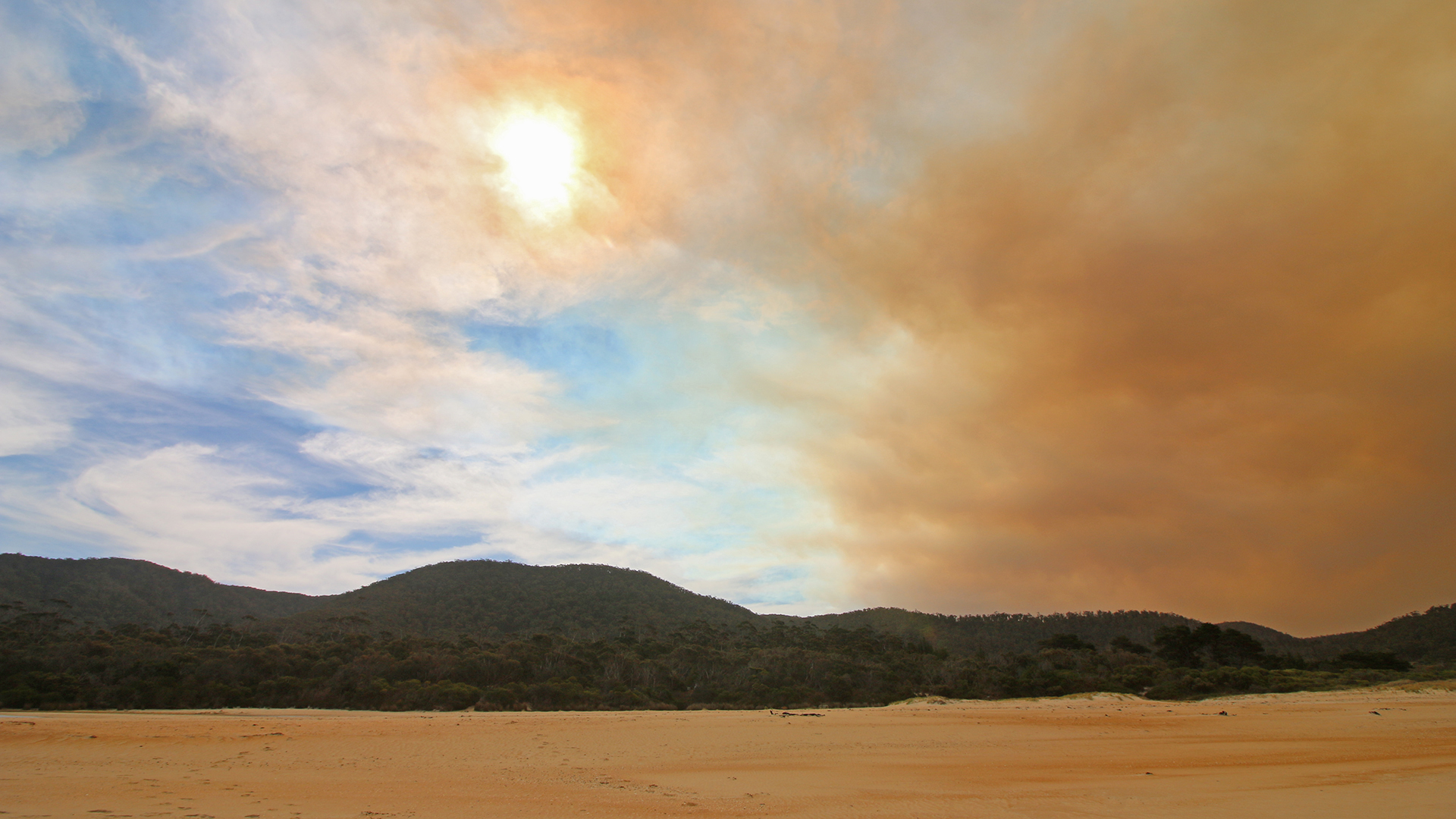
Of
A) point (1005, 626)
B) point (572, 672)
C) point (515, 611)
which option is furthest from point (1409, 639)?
point (515, 611)

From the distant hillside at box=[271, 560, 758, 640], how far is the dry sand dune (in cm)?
6395

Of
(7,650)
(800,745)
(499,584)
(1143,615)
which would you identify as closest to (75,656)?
(7,650)

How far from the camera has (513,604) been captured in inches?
4178

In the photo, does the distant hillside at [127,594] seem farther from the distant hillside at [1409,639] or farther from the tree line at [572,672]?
the distant hillside at [1409,639]

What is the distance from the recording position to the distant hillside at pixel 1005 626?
107 m

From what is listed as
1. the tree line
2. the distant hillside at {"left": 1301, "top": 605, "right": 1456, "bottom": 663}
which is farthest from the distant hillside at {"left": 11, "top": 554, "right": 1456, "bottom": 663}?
the tree line

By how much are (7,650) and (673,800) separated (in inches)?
2695

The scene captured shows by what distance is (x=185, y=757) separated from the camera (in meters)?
15.8

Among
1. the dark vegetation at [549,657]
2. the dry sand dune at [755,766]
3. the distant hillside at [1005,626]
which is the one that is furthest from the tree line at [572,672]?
the distant hillside at [1005,626]

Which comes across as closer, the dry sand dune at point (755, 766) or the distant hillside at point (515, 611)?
the dry sand dune at point (755, 766)

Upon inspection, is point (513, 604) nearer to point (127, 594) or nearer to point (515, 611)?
point (515, 611)

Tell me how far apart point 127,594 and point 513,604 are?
5967cm

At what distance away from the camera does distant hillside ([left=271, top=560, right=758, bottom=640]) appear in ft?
292

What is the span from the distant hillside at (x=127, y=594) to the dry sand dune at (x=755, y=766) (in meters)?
93.0
